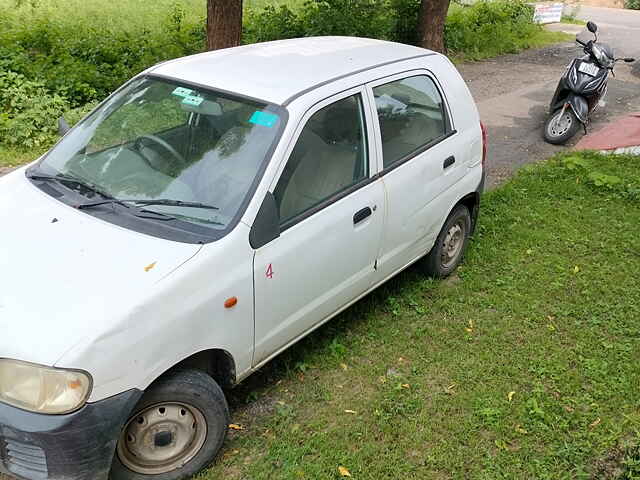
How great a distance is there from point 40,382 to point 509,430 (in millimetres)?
2596

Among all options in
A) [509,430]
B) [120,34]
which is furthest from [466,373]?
[120,34]

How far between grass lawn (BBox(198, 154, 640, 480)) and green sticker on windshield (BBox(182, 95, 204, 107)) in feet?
5.77

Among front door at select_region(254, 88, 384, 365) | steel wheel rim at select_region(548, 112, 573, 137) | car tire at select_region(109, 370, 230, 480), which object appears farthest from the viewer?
steel wheel rim at select_region(548, 112, 573, 137)

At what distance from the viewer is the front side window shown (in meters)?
3.68

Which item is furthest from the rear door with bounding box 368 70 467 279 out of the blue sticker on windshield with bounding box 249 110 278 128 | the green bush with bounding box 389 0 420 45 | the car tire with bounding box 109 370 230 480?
the green bush with bounding box 389 0 420 45

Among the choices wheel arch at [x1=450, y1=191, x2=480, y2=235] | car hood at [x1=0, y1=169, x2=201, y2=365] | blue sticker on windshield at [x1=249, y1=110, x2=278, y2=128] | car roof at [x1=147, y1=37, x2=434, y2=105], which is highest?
car roof at [x1=147, y1=37, x2=434, y2=105]

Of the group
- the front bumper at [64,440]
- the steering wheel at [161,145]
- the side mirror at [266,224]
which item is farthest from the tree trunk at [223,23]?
the front bumper at [64,440]

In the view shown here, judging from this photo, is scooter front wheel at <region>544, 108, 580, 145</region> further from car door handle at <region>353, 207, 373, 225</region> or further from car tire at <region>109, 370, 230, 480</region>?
car tire at <region>109, 370, 230, 480</region>

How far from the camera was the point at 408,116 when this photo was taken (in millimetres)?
4602

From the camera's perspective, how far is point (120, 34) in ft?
34.8

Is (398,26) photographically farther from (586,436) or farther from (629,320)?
(586,436)

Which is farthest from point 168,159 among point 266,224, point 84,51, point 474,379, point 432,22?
point 432,22

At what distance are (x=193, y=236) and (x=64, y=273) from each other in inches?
24.9

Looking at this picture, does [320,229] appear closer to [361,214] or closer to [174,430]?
[361,214]
